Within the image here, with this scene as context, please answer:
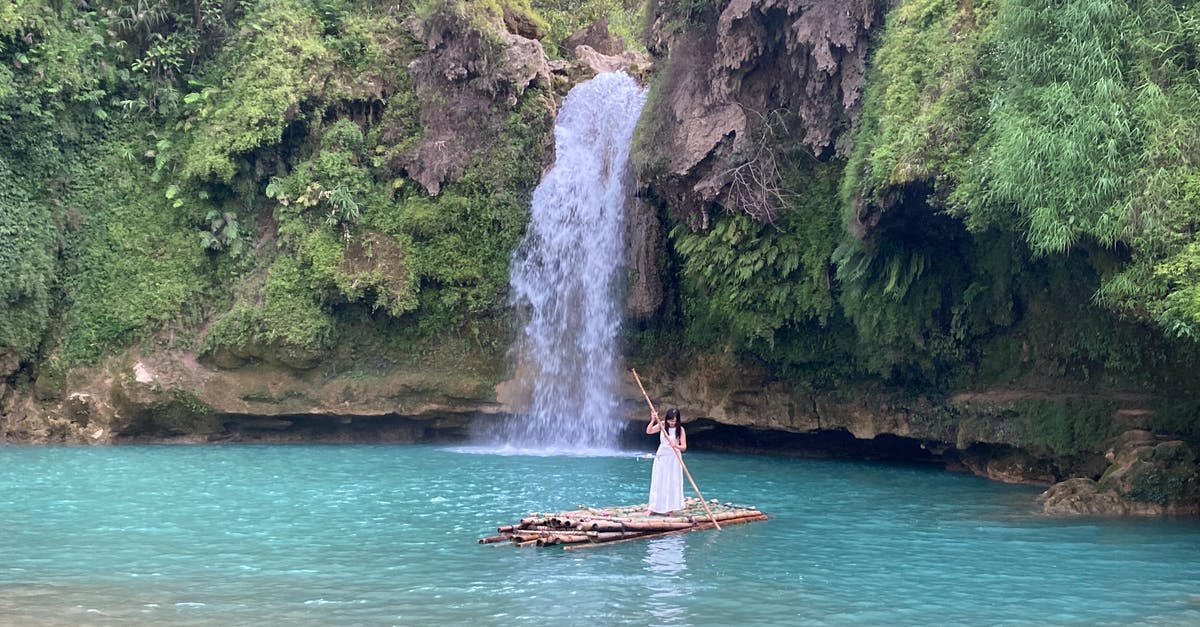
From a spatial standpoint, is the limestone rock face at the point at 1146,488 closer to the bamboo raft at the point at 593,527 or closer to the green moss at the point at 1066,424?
the green moss at the point at 1066,424

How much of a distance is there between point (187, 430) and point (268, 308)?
3.12 meters

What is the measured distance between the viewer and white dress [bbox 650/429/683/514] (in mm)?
15156

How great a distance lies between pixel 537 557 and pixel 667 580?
178 cm

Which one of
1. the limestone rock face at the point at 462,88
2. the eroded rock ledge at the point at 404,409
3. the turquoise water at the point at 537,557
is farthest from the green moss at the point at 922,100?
the limestone rock face at the point at 462,88

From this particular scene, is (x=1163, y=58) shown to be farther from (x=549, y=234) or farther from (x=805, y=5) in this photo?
(x=549, y=234)

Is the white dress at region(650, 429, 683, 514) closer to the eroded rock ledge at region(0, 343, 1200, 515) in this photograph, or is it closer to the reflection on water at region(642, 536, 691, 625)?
the reflection on water at region(642, 536, 691, 625)

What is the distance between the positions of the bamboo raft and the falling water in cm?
987

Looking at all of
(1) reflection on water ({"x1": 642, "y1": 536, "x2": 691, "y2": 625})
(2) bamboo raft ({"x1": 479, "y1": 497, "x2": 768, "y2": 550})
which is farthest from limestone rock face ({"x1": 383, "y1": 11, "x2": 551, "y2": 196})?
(1) reflection on water ({"x1": 642, "y1": 536, "x2": 691, "y2": 625})

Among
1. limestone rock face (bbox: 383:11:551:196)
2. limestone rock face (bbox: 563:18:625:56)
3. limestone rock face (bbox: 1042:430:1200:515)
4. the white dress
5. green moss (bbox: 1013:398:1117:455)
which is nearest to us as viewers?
the white dress

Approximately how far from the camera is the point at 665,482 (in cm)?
1524

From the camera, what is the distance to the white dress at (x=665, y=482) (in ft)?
49.7

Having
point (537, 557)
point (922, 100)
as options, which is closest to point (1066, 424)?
point (922, 100)

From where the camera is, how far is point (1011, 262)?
62.8 ft

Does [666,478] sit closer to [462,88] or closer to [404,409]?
[404,409]
